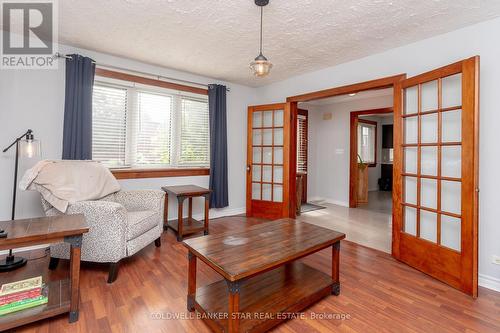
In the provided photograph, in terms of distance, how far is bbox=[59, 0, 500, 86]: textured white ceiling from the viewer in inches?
82.0

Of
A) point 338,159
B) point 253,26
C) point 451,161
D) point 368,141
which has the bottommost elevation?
point 451,161

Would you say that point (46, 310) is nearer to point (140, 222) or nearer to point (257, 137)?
point (140, 222)

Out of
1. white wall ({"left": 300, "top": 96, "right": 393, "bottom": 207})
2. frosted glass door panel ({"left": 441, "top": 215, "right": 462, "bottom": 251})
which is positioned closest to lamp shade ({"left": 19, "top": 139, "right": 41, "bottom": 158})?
frosted glass door panel ({"left": 441, "top": 215, "right": 462, "bottom": 251})

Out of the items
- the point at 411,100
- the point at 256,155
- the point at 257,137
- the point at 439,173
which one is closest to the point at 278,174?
the point at 256,155

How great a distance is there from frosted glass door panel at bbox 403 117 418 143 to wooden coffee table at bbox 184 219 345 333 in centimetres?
144

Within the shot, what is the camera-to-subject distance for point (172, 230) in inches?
143

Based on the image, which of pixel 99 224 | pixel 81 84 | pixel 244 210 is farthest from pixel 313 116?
pixel 99 224

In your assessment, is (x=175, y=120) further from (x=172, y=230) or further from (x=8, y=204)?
(x=8, y=204)

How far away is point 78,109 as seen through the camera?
9.59 ft

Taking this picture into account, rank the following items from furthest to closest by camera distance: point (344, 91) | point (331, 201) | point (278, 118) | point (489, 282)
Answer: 1. point (331, 201)
2. point (278, 118)
3. point (344, 91)
4. point (489, 282)

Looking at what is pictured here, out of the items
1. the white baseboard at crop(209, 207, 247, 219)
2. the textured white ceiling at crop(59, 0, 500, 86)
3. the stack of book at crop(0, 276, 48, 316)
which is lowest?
the stack of book at crop(0, 276, 48, 316)

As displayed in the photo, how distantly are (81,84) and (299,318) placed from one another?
3.39 m

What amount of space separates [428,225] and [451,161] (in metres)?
0.66

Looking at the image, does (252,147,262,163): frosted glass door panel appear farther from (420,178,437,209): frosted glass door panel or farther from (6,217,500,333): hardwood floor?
(420,178,437,209): frosted glass door panel
